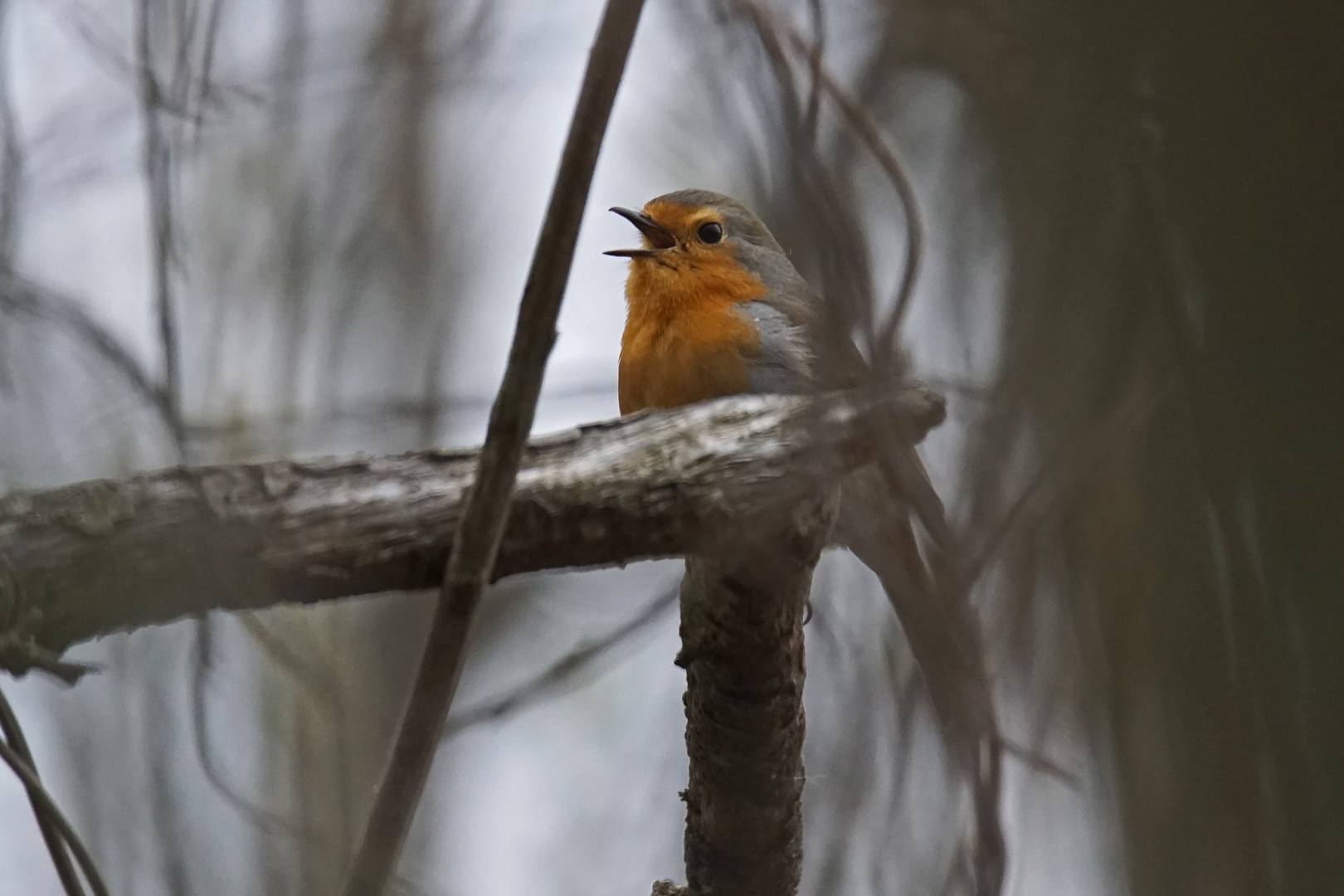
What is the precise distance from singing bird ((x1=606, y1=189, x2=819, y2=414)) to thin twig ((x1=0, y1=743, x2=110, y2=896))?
1758mm

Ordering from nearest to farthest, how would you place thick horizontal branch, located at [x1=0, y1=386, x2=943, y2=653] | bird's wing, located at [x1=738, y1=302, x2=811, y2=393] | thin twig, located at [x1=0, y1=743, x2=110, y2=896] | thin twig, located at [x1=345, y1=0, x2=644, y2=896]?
thin twig, located at [x1=345, y1=0, x2=644, y2=896], thin twig, located at [x1=0, y1=743, x2=110, y2=896], thick horizontal branch, located at [x1=0, y1=386, x2=943, y2=653], bird's wing, located at [x1=738, y1=302, x2=811, y2=393]

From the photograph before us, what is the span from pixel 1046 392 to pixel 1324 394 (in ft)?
1.34

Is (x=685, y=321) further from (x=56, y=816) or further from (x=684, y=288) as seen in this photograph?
(x=56, y=816)

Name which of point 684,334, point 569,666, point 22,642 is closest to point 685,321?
point 684,334

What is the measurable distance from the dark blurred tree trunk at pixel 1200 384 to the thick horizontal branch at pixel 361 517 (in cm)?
76

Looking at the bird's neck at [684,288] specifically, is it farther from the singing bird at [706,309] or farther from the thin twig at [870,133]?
the thin twig at [870,133]

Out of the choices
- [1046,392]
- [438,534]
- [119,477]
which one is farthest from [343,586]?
[1046,392]

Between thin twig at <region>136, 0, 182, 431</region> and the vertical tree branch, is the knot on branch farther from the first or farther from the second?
the vertical tree branch

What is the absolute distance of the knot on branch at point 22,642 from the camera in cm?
214

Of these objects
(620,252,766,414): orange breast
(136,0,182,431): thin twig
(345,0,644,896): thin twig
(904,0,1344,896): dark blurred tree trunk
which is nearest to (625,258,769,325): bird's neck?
(620,252,766,414): orange breast

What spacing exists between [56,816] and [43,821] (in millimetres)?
35

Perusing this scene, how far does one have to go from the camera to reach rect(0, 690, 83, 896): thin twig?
6.80 ft

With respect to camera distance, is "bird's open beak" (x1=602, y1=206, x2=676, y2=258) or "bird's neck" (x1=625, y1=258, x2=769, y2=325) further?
"bird's open beak" (x1=602, y1=206, x2=676, y2=258)

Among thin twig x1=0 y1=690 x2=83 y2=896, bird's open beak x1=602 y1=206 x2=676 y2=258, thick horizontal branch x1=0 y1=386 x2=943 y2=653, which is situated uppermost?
bird's open beak x1=602 y1=206 x2=676 y2=258
